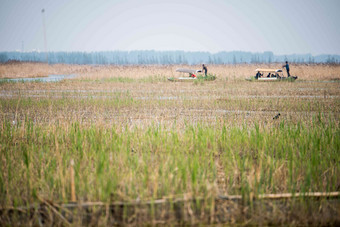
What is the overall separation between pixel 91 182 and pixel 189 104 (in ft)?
28.1

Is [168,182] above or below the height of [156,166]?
below

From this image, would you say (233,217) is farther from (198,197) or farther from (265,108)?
(265,108)

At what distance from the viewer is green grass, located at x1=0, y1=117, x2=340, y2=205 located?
12.1 feet

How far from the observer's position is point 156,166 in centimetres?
410

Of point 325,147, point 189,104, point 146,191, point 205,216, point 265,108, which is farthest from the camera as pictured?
point 189,104

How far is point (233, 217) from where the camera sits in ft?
11.1

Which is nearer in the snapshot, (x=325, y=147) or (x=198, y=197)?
(x=198, y=197)

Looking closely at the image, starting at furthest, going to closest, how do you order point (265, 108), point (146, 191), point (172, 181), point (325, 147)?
point (265, 108) → point (325, 147) → point (172, 181) → point (146, 191)

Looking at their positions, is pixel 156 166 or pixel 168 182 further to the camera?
pixel 156 166

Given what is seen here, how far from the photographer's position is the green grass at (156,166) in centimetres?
370

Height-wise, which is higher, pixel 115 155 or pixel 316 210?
pixel 115 155

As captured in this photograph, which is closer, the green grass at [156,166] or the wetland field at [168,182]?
the wetland field at [168,182]

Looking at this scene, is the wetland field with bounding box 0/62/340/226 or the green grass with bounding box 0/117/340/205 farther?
the green grass with bounding box 0/117/340/205

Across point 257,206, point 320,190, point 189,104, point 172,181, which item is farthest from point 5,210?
point 189,104
